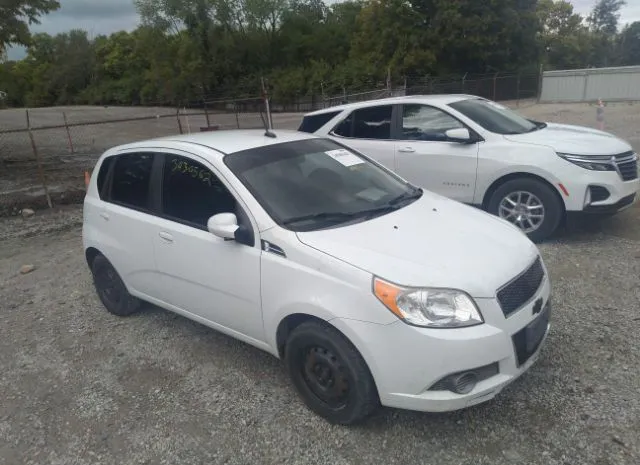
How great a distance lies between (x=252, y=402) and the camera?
328cm

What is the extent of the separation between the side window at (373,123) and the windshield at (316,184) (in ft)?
8.50

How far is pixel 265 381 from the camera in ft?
11.4

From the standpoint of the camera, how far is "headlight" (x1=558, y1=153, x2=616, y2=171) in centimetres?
523

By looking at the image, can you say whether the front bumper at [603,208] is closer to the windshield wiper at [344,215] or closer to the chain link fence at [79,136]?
the windshield wiper at [344,215]

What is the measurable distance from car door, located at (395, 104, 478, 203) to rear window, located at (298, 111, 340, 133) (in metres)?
1.08

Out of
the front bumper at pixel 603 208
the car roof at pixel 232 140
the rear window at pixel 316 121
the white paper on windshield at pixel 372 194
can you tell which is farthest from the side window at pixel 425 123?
the white paper on windshield at pixel 372 194

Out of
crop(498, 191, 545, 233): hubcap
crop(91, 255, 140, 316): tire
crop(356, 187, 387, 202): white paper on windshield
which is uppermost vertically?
crop(356, 187, 387, 202): white paper on windshield

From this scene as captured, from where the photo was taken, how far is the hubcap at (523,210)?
5.48 metres

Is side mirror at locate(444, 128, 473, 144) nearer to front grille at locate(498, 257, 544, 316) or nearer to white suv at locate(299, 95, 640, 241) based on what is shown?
white suv at locate(299, 95, 640, 241)

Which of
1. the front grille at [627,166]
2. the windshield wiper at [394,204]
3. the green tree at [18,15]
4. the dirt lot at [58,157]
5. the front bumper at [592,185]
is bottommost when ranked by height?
the dirt lot at [58,157]

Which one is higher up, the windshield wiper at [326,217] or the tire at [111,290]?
the windshield wiper at [326,217]

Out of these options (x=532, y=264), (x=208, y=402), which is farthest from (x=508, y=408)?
(x=208, y=402)

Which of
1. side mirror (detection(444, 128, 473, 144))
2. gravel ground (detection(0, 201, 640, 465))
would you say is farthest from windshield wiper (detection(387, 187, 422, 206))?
side mirror (detection(444, 128, 473, 144))

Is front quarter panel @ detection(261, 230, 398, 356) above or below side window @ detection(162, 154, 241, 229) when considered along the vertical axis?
below
